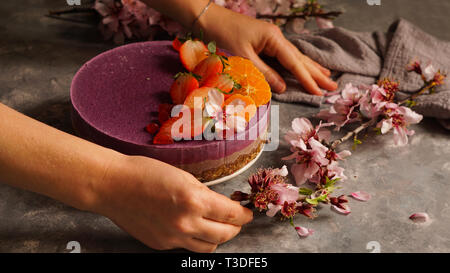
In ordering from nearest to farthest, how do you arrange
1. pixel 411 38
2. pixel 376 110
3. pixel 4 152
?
pixel 4 152 < pixel 376 110 < pixel 411 38

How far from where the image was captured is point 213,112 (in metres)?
1.10

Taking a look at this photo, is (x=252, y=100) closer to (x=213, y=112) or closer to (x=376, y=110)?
(x=213, y=112)

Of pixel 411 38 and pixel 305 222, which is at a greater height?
pixel 411 38

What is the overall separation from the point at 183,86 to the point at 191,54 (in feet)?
0.46

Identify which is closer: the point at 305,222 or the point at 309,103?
the point at 305,222

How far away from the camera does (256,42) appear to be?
1415 mm

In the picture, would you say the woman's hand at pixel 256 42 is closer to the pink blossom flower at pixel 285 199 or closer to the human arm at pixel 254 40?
the human arm at pixel 254 40

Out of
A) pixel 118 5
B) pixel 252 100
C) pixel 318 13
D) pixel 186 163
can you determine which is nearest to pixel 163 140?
pixel 186 163

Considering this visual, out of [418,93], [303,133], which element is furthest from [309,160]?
[418,93]

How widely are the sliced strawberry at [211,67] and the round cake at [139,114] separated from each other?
9 cm

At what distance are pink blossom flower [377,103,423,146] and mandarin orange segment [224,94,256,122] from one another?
349 mm

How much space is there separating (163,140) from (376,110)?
0.54 m

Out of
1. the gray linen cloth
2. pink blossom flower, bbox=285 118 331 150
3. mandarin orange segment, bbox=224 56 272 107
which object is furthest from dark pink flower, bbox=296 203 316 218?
the gray linen cloth

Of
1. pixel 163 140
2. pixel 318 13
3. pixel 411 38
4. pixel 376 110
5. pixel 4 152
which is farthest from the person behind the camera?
pixel 318 13
